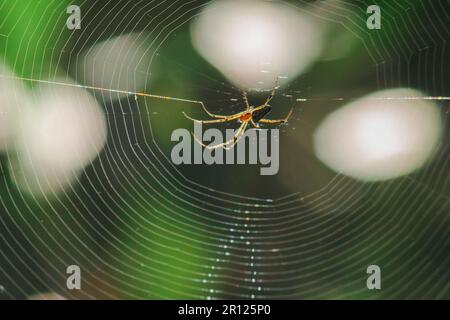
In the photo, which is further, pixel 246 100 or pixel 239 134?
pixel 239 134

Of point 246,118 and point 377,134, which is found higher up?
point 246,118

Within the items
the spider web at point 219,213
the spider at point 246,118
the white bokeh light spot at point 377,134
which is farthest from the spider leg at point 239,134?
the white bokeh light spot at point 377,134

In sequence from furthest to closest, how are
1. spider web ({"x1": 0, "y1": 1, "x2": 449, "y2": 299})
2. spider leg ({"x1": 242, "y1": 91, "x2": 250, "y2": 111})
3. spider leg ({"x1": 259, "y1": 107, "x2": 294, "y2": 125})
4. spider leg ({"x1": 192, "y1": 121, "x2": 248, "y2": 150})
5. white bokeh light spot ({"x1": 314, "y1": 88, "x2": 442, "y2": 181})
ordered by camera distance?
spider leg ({"x1": 192, "y1": 121, "x2": 248, "y2": 150}) < spider leg ({"x1": 242, "y1": 91, "x2": 250, "y2": 111}) < spider leg ({"x1": 259, "y1": 107, "x2": 294, "y2": 125}) < white bokeh light spot ({"x1": 314, "y1": 88, "x2": 442, "y2": 181}) < spider web ({"x1": 0, "y1": 1, "x2": 449, "y2": 299})

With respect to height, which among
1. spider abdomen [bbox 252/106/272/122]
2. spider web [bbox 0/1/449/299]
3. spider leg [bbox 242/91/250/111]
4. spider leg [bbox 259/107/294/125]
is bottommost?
spider web [bbox 0/1/449/299]

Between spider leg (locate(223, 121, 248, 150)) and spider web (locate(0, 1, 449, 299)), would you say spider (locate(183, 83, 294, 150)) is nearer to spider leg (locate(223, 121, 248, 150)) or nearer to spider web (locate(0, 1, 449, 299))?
spider leg (locate(223, 121, 248, 150))

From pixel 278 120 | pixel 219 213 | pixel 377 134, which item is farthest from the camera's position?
pixel 278 120

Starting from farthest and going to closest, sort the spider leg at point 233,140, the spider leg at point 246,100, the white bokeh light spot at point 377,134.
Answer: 1. the spider leg at point 233,140
2. the spider leg at point 246,100
3. the white bokeh light spot at point 377,134

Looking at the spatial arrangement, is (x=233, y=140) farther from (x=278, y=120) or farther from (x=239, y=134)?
→ (x=278, y=120)

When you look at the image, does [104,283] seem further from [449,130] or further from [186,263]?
[449,130]

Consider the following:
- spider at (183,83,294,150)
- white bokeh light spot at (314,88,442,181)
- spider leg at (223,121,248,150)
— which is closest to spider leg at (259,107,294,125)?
spider at (183,83,294,150)

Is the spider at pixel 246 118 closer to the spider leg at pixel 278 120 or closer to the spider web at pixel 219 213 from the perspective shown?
the spider leg at pixel 278 120

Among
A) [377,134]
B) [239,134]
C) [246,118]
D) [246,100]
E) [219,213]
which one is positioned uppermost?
[246,100]

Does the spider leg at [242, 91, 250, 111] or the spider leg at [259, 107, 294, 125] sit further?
the spider leg at [242, 91, 250, 111]

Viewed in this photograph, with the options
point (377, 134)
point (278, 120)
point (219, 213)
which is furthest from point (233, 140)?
point (219, 213)
